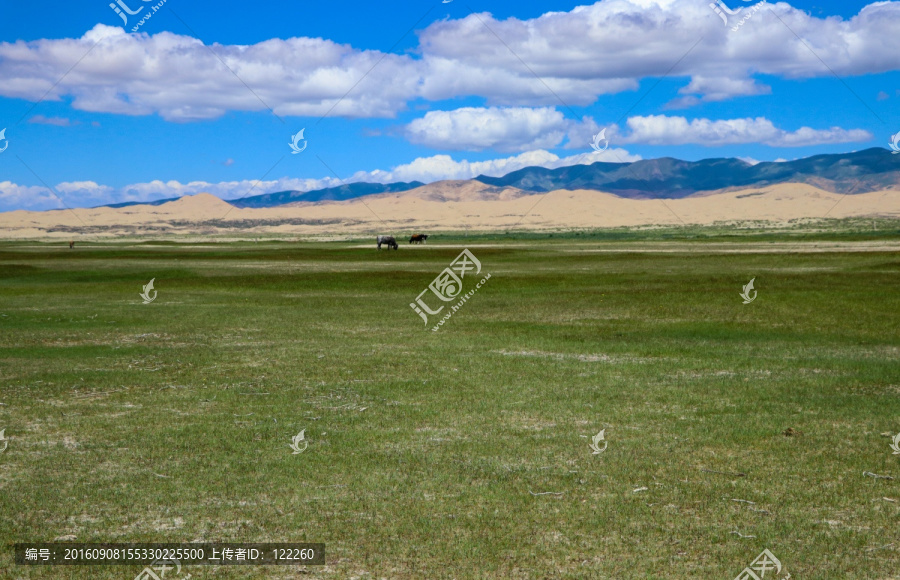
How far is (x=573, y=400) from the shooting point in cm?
1611

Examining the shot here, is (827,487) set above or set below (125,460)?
below

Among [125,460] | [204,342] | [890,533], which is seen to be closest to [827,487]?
[890,533]

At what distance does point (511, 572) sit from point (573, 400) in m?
8.25

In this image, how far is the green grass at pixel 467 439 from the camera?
8.86 meters

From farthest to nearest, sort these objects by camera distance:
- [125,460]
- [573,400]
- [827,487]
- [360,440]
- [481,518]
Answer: [573,400], [360,440], [125,460], [827,487], [481,518]

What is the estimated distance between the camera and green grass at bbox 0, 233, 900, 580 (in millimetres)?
8859

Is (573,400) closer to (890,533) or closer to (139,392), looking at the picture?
(890,533)

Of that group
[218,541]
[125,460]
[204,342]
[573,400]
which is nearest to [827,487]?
[573,400]

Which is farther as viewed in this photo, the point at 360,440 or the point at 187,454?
the point at 360,440

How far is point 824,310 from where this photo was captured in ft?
102

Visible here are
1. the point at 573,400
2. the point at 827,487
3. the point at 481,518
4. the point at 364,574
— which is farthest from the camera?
the point at 573,400

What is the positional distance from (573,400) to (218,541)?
8.87 metres

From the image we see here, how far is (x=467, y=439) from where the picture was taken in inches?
517

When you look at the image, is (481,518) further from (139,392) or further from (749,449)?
(139,392)
